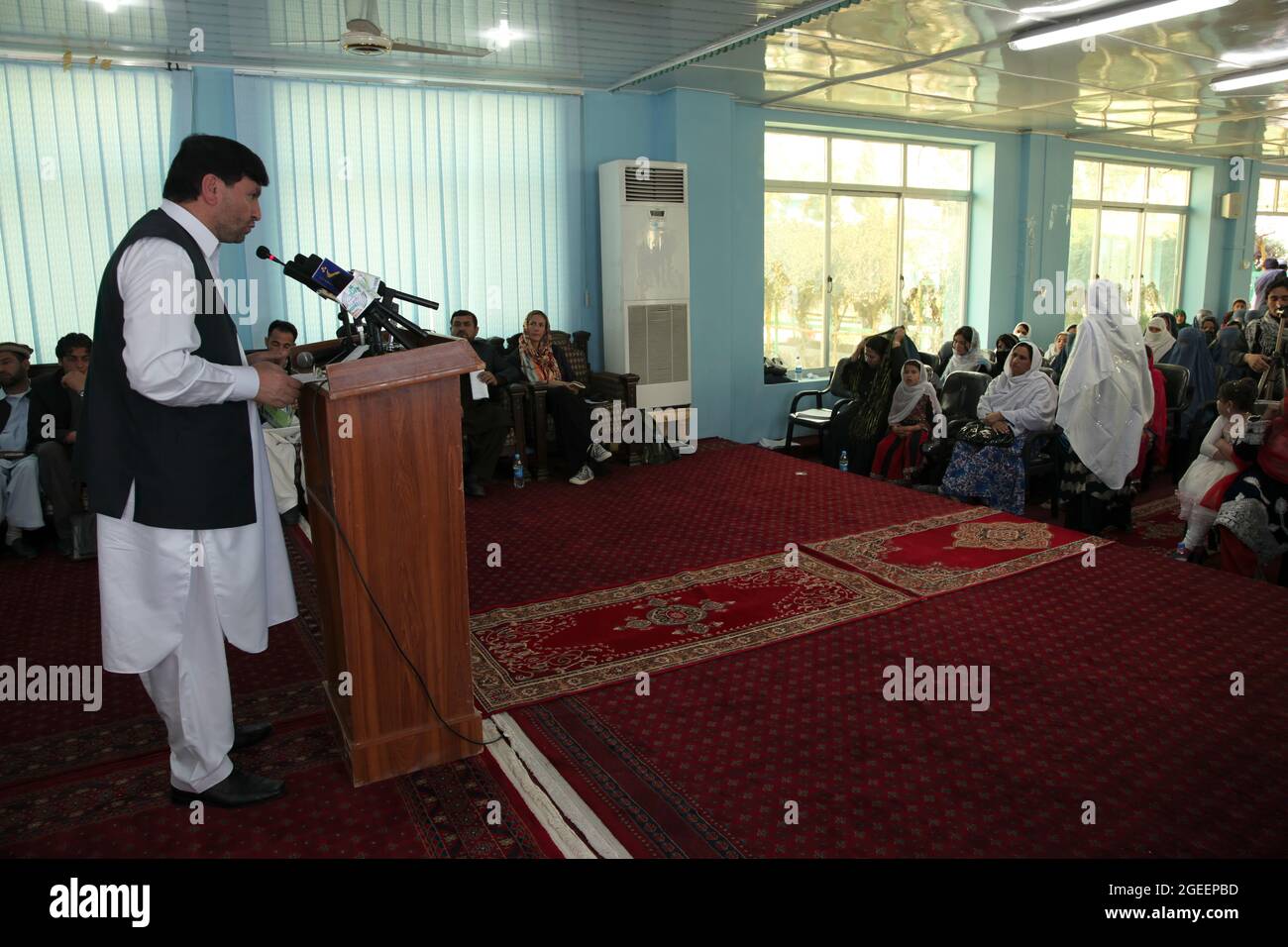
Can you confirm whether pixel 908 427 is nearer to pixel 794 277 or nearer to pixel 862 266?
pixel 794 277

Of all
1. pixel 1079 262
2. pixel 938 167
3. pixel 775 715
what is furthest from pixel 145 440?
pixel 1079 262

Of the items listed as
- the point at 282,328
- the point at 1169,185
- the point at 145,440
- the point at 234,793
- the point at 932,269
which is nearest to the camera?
the point at 145,440

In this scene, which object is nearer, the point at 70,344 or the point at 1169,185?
the point at 70,344

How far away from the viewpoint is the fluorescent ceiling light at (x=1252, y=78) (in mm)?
7035

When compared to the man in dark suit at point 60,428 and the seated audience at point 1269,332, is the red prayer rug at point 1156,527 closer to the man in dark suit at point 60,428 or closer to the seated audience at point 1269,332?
the seated audience at point 1269,332

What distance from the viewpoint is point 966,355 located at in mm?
7797

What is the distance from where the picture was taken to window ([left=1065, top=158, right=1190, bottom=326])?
35.8 feet

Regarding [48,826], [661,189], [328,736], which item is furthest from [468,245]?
[48,826]

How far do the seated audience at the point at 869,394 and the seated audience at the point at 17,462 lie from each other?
4992 millimetres

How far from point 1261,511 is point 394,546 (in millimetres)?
3859

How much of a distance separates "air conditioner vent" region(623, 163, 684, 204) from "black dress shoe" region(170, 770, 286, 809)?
5349 mm

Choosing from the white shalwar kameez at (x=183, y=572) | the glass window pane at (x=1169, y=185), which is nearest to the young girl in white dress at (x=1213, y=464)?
the white shalwar kameez at (x=183, y=572)

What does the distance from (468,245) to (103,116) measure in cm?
238

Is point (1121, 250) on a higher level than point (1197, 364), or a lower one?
higher
